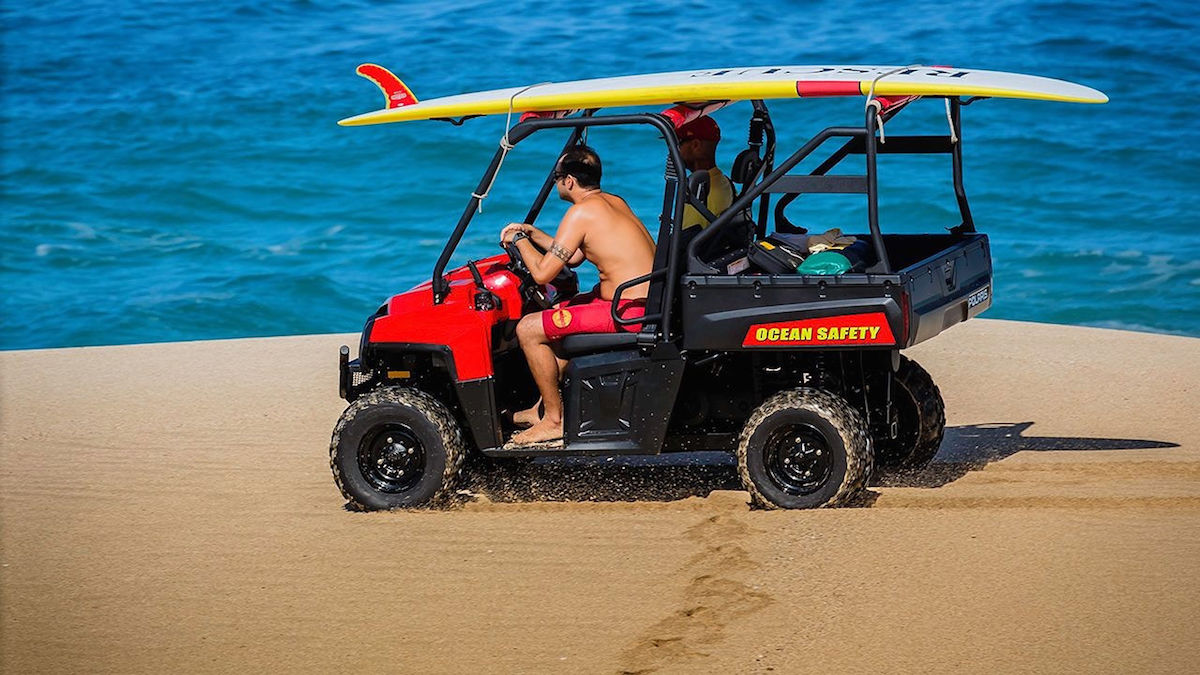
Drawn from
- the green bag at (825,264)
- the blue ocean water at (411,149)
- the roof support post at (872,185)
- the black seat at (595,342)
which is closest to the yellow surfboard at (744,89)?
the roof support post at (872,185)

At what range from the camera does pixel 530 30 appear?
28.0 m

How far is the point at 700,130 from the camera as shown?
799cm

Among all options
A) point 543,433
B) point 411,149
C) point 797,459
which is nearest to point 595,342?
point 543,433

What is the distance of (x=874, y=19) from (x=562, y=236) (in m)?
22.4

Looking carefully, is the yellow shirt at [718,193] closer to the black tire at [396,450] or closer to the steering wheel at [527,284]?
the steering wheel at [527,284]

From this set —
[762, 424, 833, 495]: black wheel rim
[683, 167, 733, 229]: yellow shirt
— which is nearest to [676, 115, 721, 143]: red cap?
[683, 167, 733, 229]: yellow shirt

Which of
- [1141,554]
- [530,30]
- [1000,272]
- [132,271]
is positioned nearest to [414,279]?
[132,271]

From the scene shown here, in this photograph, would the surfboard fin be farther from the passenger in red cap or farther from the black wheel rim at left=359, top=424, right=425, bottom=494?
the black wheel rim at left=359, top=424, right=425, bottom=494

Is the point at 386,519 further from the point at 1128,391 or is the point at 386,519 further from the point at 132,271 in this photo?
the point at 132,271

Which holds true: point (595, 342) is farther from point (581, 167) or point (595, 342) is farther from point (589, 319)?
point (581, 167)

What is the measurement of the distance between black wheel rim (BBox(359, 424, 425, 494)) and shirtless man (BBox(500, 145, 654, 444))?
2.14 ft

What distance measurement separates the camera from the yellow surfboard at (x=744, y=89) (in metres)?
6.52

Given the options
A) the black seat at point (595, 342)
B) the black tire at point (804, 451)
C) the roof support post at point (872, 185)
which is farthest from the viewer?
the black seat at point (595, 342)

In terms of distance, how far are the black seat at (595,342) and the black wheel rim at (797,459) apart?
0.76 metres
